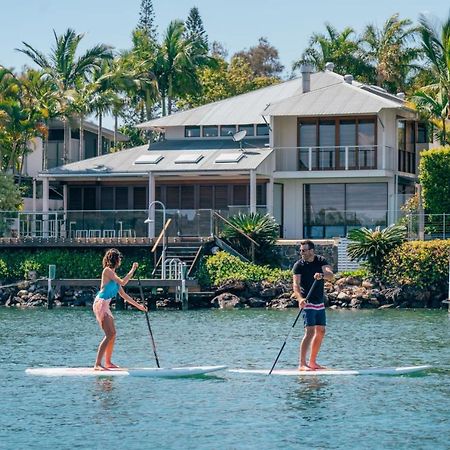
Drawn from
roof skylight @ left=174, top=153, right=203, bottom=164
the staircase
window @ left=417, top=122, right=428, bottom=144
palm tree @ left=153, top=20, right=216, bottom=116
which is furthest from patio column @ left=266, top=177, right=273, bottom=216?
palm tree @ left=153, top=20, right=216, bottom=116

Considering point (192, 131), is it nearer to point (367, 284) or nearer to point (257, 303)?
point (257, 303)

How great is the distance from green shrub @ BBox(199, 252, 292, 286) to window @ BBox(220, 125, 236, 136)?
10.5 metres

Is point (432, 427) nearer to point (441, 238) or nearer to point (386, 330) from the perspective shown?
point (386, 330)

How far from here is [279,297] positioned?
46.5 m

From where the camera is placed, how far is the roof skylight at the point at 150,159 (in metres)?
54.2

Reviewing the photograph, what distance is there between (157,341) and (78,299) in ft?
54.6

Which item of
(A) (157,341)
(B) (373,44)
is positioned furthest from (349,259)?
(B) (373,44)

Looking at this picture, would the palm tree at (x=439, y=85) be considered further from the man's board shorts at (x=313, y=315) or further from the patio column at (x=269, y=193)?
the man's board shorts at (x=313, y=315)

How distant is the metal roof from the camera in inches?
2068

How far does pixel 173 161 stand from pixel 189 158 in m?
0.64

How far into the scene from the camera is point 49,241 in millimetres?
50219

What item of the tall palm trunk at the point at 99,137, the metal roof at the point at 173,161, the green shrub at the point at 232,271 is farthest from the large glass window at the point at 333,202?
the tall palm trunk at the point at 99,137

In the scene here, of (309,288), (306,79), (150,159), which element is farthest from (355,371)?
(306,79)

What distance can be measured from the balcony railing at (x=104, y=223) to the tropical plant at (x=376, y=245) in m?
5.17
